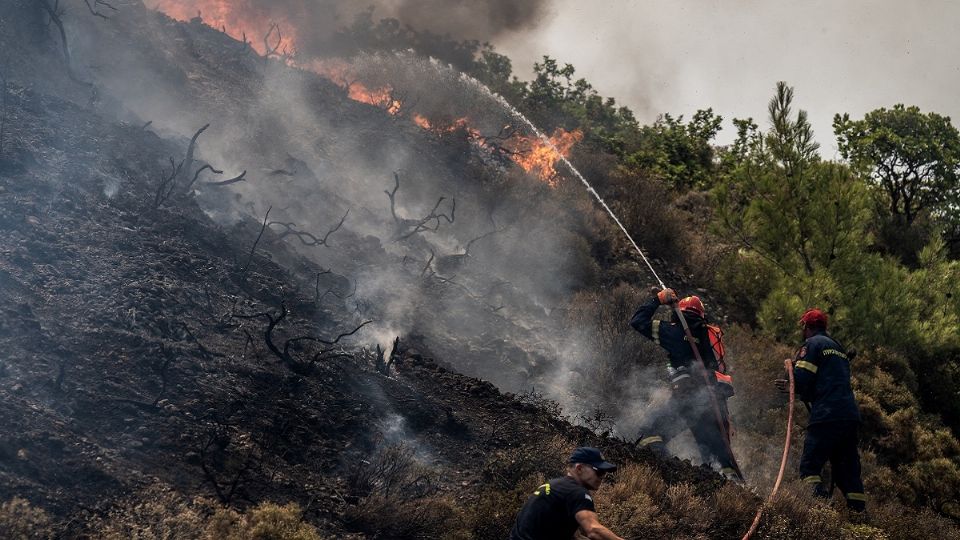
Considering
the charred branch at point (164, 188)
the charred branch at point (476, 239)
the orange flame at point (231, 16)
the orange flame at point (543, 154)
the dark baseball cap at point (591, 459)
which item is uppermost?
the orange flame at point (231, 16)

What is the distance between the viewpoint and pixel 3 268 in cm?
851

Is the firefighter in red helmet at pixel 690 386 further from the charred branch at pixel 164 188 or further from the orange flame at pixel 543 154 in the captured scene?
the orange flame at pixel 543 154

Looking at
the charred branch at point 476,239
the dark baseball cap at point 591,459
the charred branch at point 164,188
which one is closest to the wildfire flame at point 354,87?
the charred branch at point 476,239

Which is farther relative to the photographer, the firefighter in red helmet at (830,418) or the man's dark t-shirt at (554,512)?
the firefighter in red helmet at (830,418)

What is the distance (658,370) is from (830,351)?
3.96 meters

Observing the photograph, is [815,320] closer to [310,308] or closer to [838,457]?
[838,457]

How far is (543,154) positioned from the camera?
2009 cm

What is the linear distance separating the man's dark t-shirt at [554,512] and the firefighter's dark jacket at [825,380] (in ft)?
14.5

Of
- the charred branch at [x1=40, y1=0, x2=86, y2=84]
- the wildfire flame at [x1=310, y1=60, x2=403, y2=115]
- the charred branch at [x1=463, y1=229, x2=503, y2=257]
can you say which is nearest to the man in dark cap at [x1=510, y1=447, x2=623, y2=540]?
the charred branch at [x1=463, y1=229, x2=503, y2=257]

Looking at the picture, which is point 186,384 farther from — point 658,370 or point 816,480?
point 658,370

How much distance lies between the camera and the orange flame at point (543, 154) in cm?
1889

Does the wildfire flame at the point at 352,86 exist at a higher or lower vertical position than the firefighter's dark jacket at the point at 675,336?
higher

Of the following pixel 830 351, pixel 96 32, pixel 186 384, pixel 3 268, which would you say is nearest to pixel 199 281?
pixel 3 268

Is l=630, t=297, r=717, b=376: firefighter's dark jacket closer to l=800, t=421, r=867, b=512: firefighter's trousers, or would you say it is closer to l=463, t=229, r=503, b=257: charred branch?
l=800, t=421, r=867, b=512: firefighter's trousers
